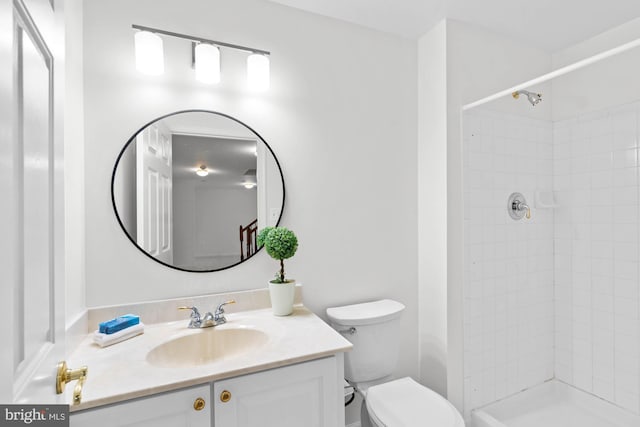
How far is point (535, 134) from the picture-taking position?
2.28m

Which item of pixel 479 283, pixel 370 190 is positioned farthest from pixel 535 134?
pixel 370 190

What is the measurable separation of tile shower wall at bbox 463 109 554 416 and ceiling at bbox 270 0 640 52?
52 centimetres

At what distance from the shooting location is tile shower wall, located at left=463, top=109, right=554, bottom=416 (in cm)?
200

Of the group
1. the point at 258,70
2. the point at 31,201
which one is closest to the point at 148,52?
the point at 258,70

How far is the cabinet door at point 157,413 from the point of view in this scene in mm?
935

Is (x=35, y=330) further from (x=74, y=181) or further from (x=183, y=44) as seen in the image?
(x=183, y=44)

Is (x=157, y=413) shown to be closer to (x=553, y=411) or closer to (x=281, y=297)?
(x=281, y=297)

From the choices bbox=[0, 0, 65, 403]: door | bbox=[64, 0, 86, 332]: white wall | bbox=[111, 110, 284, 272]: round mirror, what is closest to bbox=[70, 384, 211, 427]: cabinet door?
bbox=[0, 0, 65, 403]: door

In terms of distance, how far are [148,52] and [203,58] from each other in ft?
0.74

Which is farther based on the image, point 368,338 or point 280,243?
point 368,338

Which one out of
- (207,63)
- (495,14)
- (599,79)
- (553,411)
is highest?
(495,14)

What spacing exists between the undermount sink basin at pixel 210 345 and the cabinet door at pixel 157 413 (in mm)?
324

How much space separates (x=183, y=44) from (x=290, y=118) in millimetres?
596

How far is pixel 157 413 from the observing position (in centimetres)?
100
